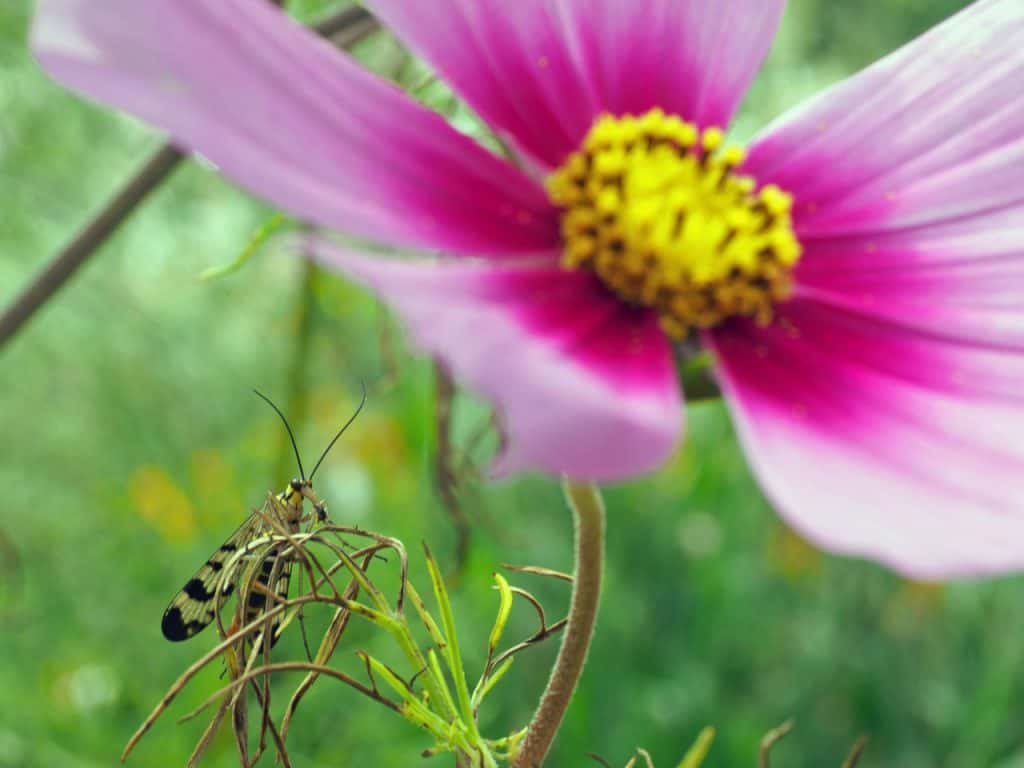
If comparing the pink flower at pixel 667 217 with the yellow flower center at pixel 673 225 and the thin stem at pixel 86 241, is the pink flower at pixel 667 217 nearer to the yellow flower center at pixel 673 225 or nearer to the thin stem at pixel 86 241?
the yellow flower center at pixel 673 225

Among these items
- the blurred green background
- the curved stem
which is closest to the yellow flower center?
the curved stem

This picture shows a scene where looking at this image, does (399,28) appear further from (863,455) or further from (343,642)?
(343,642)

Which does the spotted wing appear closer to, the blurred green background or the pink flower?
the pink flower

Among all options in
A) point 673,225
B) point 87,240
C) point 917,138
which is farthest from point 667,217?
point 87,240

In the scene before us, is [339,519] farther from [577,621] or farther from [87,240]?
[577,621]

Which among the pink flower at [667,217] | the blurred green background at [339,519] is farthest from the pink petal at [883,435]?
the blurred green background at [339,519]

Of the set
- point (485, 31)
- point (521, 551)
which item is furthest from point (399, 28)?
point (521, 551)
